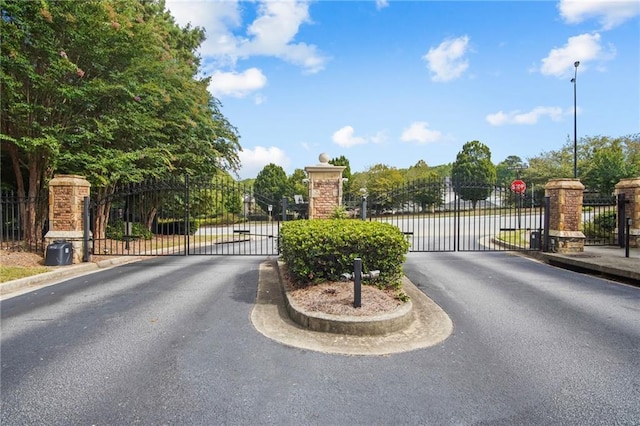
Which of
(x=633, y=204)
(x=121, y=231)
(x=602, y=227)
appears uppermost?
(x=633, y=204)

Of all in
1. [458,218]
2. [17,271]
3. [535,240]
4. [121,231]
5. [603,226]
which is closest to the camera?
[17,271]

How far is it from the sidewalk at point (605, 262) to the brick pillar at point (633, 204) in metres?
0.59

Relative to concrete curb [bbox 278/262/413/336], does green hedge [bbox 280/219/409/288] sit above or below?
above

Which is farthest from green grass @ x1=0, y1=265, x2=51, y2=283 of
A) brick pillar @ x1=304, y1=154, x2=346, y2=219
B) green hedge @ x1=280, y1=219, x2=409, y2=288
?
brick pillar @ x1=304, y1=154, x2=346, y2=219

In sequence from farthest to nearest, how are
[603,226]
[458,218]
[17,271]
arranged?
[603,226], [458,218], [17,271]

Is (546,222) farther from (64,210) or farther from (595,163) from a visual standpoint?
(595,163)

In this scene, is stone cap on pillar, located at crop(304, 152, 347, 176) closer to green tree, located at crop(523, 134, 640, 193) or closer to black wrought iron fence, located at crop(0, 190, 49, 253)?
black wrought iron fence, located at crop(0, 190, 49, 253)

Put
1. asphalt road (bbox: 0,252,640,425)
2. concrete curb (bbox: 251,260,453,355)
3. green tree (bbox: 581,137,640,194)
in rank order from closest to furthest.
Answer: asphalt road (bbox: 0,252,640,425)
concrete curb (bbox: 251,260,453,355)
green tree (bbox: 581,137,640,194)

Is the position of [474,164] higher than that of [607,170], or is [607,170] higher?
[474,164]

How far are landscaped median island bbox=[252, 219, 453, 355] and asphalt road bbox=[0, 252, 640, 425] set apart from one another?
255mm

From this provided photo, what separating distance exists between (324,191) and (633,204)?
1012 cm

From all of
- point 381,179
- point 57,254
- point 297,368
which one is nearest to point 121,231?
point 57,254

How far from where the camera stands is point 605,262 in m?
8.93

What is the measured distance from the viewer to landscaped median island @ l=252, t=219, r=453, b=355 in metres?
4.58
